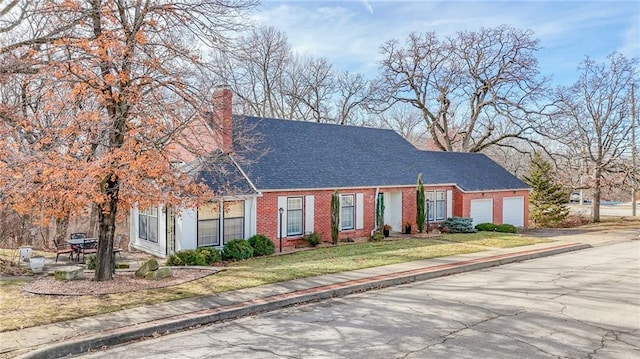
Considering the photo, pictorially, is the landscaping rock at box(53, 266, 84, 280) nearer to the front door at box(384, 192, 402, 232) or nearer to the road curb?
the road curb

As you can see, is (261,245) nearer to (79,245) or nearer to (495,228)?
(79,245)

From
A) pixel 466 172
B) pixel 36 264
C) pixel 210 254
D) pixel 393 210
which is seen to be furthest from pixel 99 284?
pixel 466 172

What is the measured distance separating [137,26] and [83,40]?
1.29 meters

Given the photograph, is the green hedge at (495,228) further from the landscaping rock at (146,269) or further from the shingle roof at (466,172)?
the landscaping rock at (146,269)

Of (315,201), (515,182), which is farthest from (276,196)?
(515,182)

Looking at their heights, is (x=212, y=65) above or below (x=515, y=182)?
above

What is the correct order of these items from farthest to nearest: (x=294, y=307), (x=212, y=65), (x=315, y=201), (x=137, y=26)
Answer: (x=315, y=201)
(x=212, y=65)
(x=137, y=26)
(x=294, y=307)

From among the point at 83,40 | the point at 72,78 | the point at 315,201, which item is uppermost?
the point at 83,40

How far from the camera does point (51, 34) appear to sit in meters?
10.5

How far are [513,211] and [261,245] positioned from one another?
60.7 feet

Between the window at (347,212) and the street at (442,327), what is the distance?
372 inches

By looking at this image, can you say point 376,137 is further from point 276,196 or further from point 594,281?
point 594,281

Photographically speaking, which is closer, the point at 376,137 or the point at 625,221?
the point at 376,137

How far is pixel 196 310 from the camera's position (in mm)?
8461
